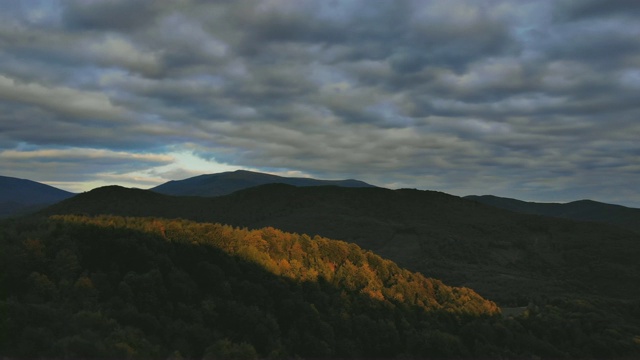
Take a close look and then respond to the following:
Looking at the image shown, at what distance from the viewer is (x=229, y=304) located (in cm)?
2061

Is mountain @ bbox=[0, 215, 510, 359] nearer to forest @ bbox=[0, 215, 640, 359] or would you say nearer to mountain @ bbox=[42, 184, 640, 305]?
forest @ bbox=[0, 215, 640, 359]

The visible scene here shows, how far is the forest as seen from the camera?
1462 centimetres

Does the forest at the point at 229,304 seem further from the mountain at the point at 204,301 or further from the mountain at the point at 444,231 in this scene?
the mountain at the point at 444,231

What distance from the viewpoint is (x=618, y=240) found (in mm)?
106188

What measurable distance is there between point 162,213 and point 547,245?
356 feet

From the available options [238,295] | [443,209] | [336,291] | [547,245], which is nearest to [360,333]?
[336,291]

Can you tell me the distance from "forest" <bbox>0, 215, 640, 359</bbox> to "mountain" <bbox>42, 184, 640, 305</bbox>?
2743cm

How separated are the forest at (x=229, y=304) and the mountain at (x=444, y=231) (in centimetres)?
2743

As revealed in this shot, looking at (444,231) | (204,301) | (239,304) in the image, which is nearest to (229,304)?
(239,304)

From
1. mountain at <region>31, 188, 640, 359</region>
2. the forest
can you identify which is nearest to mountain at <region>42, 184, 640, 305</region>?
mountain at <region>31, 188, 640, 359</region>

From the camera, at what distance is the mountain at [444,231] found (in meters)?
76.9

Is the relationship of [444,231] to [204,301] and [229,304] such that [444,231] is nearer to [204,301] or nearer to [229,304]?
[229,304]

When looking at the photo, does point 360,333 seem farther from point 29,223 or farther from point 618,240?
point 618,240

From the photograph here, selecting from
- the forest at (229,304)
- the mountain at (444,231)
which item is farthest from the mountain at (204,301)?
the mountain at (444,231)
